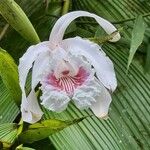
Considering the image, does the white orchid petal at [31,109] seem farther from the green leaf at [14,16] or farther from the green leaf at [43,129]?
the green leaf at [14,16]

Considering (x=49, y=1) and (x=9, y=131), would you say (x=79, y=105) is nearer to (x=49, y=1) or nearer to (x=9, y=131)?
(x=9, y=131)

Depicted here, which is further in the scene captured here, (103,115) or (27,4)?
(27,4)

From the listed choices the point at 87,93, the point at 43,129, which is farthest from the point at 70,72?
the point at 43,129

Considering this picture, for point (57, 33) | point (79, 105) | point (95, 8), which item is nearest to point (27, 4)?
point (95, 8)

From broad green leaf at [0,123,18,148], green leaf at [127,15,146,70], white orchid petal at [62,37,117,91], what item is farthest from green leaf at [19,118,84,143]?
green leaf at [127,15,146,70]

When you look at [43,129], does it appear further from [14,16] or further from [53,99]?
[14,16]

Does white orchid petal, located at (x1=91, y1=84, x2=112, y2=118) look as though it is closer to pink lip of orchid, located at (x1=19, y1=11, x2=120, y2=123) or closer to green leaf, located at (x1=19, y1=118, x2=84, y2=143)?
pink lip of orchid, located at (x1=19, y1=11, x2=120, y2=123)
